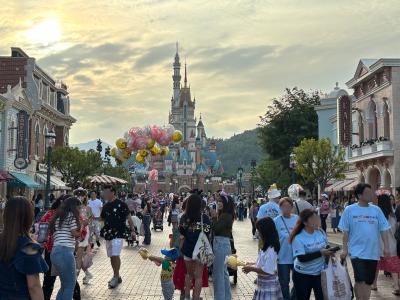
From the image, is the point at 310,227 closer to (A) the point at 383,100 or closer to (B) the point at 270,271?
(B) the point at 270,271

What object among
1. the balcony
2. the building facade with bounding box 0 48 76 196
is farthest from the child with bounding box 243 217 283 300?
the building facade with bounding box 0 48 76 196

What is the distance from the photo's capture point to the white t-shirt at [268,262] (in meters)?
7.25

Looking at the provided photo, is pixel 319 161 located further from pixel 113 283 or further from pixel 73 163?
pixel 113 283

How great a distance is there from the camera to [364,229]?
845cm

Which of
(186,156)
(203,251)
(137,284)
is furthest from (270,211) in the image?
(186,156)

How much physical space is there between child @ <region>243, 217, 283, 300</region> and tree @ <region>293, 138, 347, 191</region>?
31.8 metres

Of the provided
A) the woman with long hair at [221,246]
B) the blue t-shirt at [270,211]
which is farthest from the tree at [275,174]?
the woman with long hair at [221,246]

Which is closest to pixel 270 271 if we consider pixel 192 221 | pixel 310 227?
pixel 310 227

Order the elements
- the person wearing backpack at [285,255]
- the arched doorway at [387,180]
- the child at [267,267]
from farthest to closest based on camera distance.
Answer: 1. the arched doorway at [387,180]
2. the person wearing backpack at [285,255]
3. the child at [267,267]

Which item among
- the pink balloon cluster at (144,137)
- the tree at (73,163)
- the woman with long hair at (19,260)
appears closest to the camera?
the woman with long hair at (19,260)

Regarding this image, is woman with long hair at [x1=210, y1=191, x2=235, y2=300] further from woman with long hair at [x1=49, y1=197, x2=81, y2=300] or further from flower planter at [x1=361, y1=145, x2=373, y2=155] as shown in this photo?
flower planter at [x1=361, y1=145, x2=373, y2=155]

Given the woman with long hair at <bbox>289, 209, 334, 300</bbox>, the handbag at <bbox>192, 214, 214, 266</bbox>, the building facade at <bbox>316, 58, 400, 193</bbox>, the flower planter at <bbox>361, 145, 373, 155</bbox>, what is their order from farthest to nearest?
the flower planter at <bbox>361, 145, 373, 155</bbox> → the building facade at <bbox>316, 58, 400, 193</bbox> → the handbag at <bbox>192, 214, 214, 266</bbox> → the woman with long hair at <bbox>289, 209, 334, 300</bbox>

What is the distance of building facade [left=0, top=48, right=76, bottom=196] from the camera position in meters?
38.7

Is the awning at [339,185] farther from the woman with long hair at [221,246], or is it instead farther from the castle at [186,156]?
the castle at [186,156]
